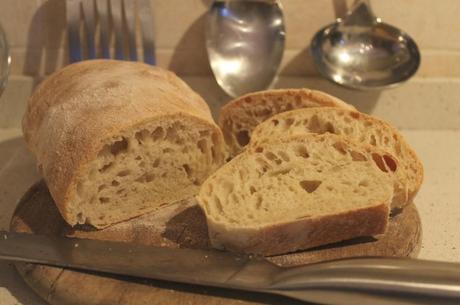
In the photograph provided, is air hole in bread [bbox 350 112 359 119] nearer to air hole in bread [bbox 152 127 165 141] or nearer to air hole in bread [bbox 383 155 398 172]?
air hole in bread [bbox 383 155 398 172]

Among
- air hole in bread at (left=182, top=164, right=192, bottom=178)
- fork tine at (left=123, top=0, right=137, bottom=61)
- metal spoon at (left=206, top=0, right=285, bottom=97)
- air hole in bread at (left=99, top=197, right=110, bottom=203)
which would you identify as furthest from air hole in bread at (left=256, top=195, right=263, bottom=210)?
fork tine at (left=123, top=0, right=137, bottom=61)

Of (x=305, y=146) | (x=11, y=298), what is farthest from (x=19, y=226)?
(x=305, y=146)

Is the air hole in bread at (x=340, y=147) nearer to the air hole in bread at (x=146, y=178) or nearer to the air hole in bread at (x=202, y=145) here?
the air hole in bread at (x=202, y=145)

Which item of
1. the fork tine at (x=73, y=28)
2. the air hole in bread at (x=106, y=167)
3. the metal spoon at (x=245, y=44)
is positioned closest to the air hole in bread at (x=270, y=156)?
the air hole in bread at (x=106, y=167)

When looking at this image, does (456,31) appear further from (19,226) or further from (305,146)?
(19,226)

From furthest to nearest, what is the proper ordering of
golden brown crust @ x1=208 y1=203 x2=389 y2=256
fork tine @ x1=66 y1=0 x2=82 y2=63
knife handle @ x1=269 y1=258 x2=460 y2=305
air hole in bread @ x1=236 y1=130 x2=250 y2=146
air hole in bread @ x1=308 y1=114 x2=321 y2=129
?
fork tine @ x1=66 y1=0 x2=82 y2=63 → air hole in bread @ x1=236 y1=130 x2=250 y2=146 → air hole in bread @ x1=308 y1=114 x2=321 y2=129 → golden brown crust @ x1=208 y1=203 x2=389 y2=256 → knife handle @ x1=269 y1=258 x2=460 y2=305

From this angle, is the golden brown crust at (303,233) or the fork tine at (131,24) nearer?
the golden brown crust at (303,233)
